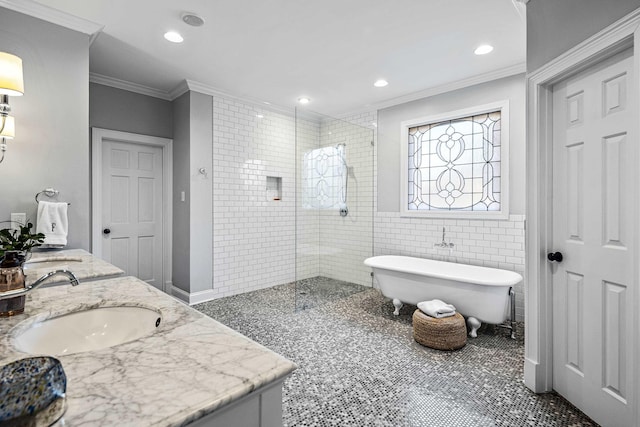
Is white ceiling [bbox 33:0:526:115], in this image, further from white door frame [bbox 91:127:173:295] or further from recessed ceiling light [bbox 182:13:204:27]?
white door frame [bbox 91:127:173:295]

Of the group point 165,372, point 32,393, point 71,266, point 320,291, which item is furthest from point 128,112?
point 32,393

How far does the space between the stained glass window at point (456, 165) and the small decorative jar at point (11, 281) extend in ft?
13.0

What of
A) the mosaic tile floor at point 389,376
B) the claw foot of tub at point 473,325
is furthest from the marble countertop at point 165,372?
the claw foot of tub at point 473,325

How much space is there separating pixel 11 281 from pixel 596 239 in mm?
2778

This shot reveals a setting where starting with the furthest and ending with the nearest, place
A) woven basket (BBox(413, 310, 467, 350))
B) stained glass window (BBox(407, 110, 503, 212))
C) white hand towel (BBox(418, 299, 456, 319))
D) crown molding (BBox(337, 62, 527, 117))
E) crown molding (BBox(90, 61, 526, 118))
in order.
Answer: stained glass window (BBox(407, 110, 503, 212)) < crown molding (BBox(90, 61, 526, 118)) < crown molding (BBox(337, 62, 527, 117)) < white hand towel (BBox(418, 299, 456, 319)) < woven basket (BBox(413, 310, 467, 350))

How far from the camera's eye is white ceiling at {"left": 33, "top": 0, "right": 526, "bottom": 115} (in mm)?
2492

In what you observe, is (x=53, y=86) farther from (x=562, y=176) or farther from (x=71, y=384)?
(x=562, y=176)

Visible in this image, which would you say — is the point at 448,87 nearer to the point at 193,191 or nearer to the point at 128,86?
the point at 193,191

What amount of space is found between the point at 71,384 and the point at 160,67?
3693 millimetres

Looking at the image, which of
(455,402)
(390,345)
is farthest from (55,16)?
(455,402)

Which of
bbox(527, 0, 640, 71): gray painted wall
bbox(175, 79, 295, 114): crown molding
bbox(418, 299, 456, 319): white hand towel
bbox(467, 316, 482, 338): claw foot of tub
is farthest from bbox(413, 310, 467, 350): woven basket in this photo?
bbox(175, 79, 295, 114): crown molding

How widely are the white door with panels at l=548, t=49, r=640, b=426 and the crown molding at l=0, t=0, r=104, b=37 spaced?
3641mm

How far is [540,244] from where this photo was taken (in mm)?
2176

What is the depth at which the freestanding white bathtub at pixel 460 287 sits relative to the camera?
9.63ft
